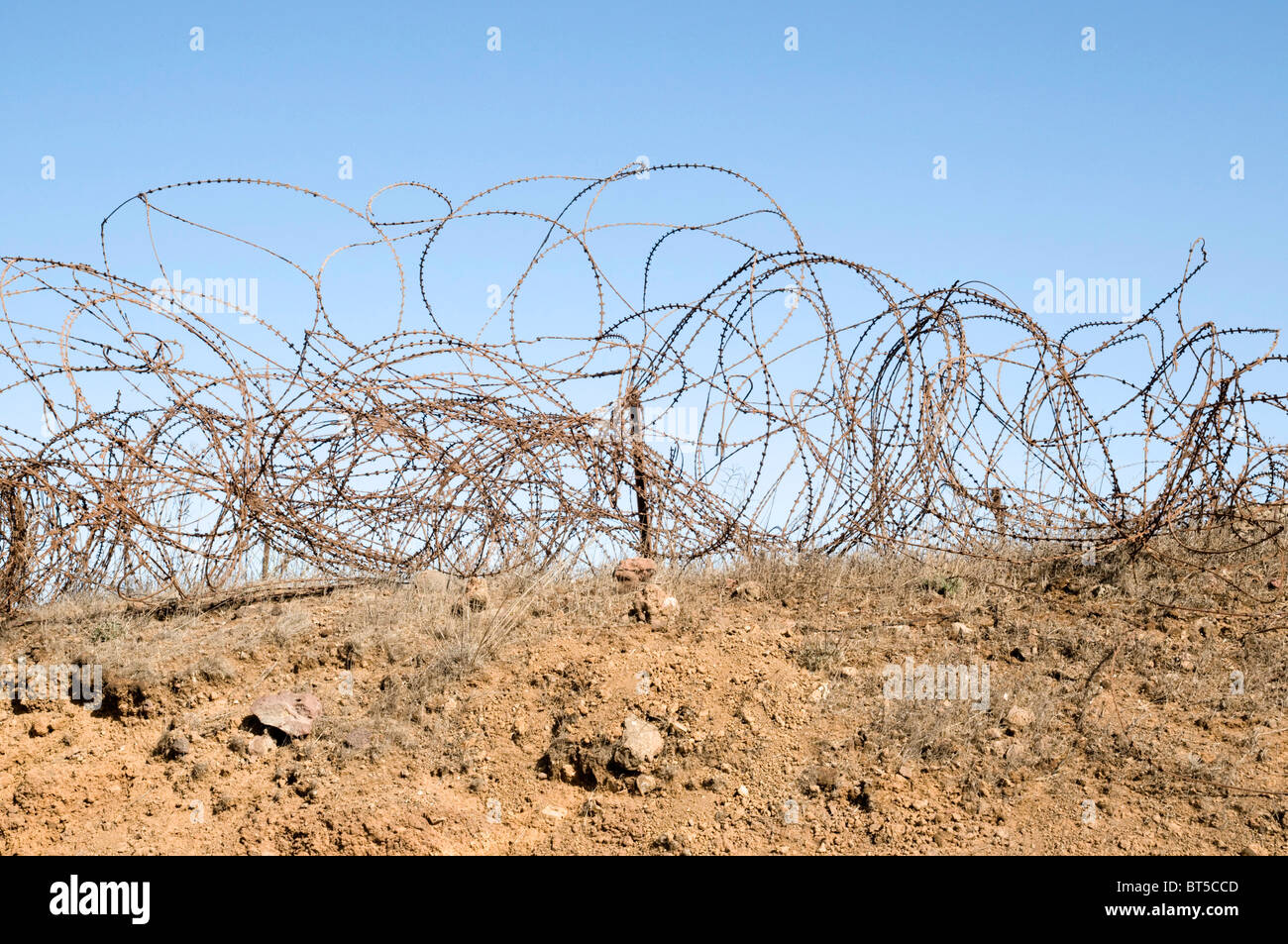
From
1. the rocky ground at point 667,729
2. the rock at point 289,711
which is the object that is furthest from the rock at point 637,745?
the rock at point 289,711

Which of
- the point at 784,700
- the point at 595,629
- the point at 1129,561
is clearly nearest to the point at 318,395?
the point at 595,629

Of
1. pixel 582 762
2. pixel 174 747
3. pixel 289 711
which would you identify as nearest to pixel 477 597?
pixel 289 711

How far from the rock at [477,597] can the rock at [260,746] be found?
5.19ft

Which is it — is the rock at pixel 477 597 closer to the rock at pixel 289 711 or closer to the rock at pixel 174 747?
the rock at pixel 289 711

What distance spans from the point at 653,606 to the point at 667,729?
1203 mm

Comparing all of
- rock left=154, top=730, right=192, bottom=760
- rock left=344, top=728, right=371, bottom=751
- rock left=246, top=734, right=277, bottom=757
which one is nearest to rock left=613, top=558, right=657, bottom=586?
rock left=344, top=728, right=371, bottom=751

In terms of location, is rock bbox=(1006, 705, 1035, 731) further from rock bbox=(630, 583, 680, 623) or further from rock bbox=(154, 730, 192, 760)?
rock bbox=(154, 730, 192, 760)

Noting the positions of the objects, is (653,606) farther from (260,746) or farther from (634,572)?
(260,746)

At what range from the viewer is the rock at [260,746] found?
5.94 m

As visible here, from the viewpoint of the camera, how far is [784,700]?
6.09 m

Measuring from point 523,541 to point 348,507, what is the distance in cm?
125

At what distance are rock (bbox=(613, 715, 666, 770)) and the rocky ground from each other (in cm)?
1

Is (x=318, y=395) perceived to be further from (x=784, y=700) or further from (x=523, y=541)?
(x=784, y=700)

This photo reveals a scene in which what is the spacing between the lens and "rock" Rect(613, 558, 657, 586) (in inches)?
300
